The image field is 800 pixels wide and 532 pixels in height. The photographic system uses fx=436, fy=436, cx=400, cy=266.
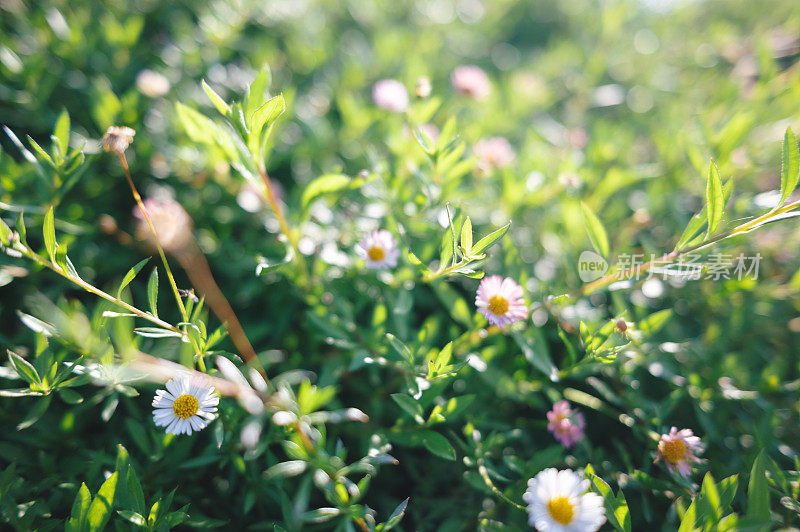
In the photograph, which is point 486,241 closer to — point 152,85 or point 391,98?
point 391,98

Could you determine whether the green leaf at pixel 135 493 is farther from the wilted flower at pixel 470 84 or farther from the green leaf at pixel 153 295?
the wilted flower at pixel 470 84

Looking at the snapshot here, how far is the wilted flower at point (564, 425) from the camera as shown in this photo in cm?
87

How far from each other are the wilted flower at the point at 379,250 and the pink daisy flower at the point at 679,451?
60 centimetres

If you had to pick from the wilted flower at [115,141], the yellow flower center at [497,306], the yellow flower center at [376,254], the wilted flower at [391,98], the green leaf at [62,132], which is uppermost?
the wilted flower at [391,98]

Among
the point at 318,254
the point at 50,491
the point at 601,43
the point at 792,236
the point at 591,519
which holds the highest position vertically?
the point at 601,43

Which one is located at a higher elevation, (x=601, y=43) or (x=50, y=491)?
(x=601, y=43)

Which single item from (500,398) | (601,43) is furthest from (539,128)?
(500,398)

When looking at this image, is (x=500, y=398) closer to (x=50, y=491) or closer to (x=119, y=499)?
(x=119, y=499)

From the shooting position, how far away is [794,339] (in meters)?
1.13

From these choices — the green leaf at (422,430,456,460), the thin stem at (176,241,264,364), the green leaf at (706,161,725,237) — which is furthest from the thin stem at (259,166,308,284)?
the green leaf at (706,161,725,237)

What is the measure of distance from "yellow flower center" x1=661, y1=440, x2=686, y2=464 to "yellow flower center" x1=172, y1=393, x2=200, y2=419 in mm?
825

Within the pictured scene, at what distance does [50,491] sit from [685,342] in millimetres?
1300

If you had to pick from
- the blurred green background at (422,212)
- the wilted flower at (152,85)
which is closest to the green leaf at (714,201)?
the blurred green background at (422,212)

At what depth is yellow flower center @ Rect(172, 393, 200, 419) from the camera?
70 cm
